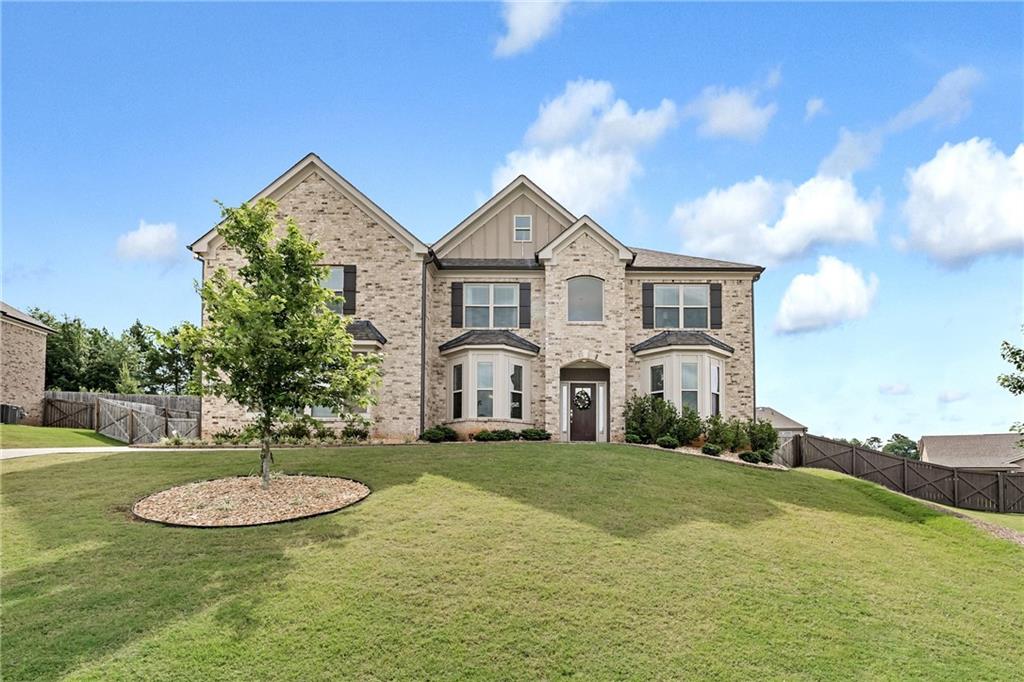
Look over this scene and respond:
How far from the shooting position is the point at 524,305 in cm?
2669

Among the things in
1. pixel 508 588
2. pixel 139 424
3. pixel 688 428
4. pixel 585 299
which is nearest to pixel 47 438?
pixel 139 424

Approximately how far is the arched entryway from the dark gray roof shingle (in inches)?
260

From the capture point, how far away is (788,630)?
1024 centimetres

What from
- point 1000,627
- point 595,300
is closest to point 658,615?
point 1000,627

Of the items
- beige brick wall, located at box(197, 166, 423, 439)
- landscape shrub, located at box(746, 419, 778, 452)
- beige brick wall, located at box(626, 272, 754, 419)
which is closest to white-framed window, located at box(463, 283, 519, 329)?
beige brick wall, located at box(197, 166, 423, 439)

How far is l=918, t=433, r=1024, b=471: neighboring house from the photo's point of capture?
47.6 m

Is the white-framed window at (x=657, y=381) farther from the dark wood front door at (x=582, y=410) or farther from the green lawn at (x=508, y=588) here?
the green lawn at (x=508, y=588)

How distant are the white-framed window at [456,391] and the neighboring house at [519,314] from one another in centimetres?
9

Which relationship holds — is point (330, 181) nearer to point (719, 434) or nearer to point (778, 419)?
point (719, 434)

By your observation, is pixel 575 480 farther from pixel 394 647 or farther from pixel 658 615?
pixel 394 647

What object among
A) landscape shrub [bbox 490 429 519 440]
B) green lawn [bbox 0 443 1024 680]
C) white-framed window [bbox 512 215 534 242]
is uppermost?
white-framed window [bbox 512 215 534 242]

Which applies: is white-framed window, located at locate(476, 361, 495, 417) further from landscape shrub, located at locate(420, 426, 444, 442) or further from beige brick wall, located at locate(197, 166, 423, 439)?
beige brick wall, located at locate(197, 166, 423, 439)

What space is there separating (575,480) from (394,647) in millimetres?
8135

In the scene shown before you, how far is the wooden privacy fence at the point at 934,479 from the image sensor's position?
2430cm
